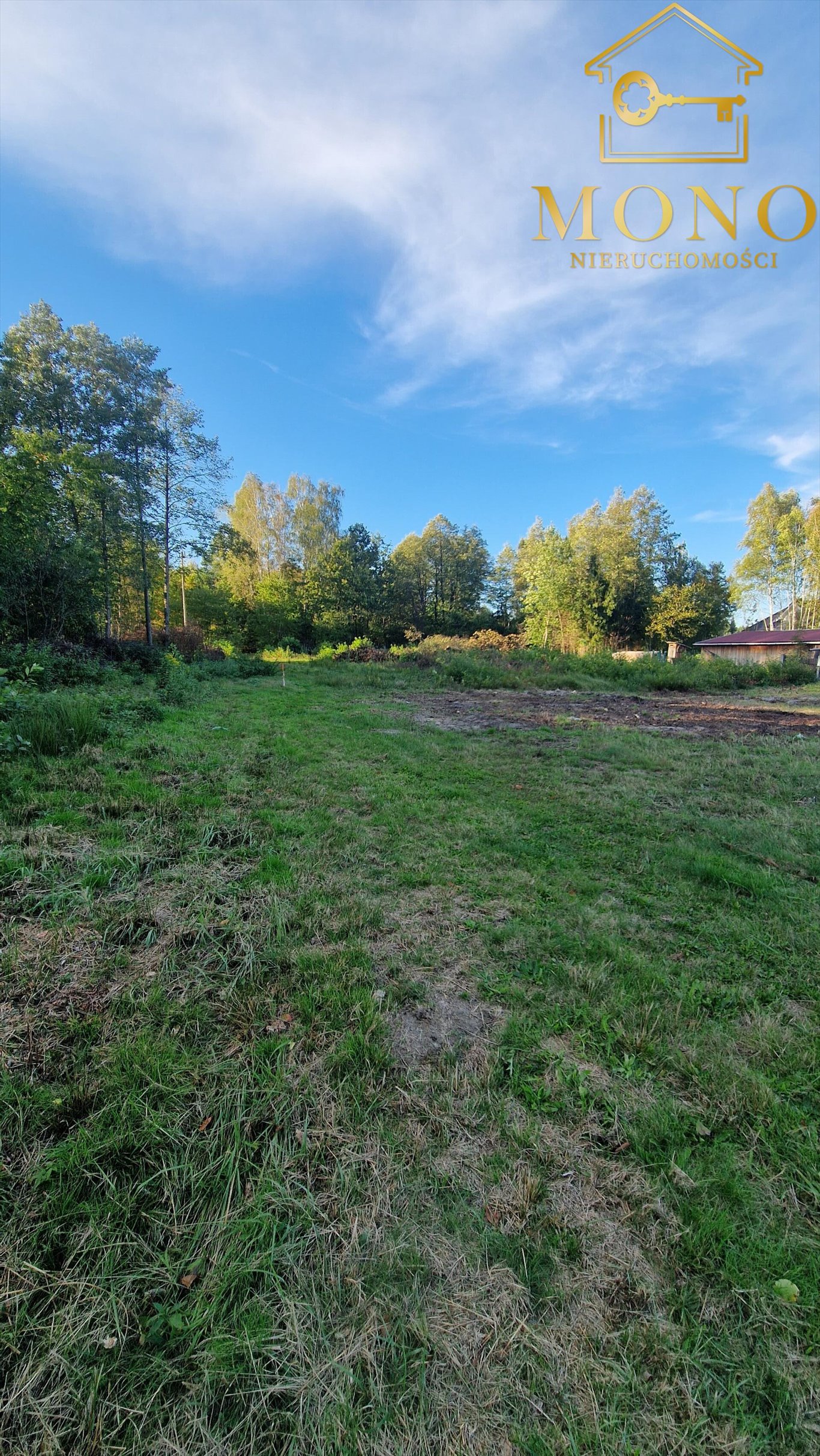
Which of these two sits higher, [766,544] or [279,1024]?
[766,544]

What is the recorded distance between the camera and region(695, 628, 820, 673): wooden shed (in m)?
24.6

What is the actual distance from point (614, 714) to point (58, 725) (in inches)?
423

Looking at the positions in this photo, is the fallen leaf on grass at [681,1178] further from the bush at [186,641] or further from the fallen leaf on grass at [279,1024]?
the bush at [186,641]

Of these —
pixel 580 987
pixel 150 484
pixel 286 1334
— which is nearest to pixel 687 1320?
→ pixel 286 1334

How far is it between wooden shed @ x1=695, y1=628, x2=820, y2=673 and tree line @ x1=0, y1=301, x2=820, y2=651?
12.9ft

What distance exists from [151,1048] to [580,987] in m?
1.95

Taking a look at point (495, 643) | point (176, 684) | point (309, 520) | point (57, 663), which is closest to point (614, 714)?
point (176, 684)

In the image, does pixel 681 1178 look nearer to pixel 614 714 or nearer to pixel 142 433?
pixel 614 714

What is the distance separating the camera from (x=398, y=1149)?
165 centimetres

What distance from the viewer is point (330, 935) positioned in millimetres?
2715

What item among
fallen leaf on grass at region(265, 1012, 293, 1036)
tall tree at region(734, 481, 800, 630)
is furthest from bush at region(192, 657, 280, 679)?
tall tree at region(734, 481, 800, 630)

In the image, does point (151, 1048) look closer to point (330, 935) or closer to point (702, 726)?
point (330, 935)

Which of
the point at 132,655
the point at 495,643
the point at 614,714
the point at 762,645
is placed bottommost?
the point at 614,714

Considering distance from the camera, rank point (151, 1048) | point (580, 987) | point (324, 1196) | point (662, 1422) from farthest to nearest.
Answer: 1. point (580, 987)
2. point (151, 1048)
3. point (324, 1196)
4. point (662, 1422)
